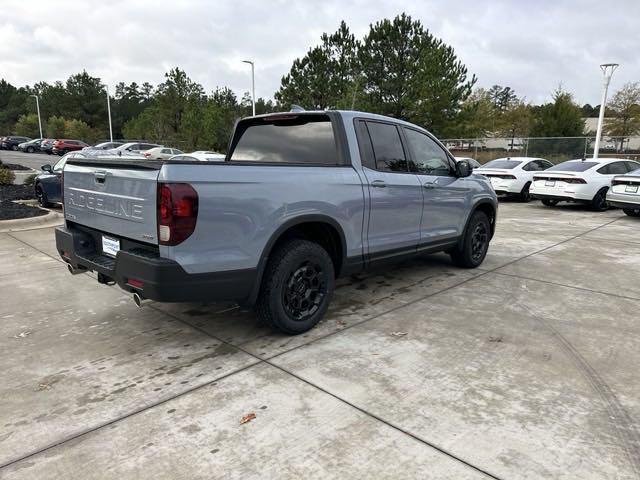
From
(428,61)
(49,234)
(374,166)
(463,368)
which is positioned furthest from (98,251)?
(428,61)

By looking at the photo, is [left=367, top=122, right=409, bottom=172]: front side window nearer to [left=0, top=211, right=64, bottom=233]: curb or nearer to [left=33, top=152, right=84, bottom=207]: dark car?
[left=0, top=211, right=64, bottom=233]: curb

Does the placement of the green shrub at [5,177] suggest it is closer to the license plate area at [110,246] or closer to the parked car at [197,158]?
the parked car at [197,158]

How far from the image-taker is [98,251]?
12.1 ft

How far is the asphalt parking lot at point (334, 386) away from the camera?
2.30 metres

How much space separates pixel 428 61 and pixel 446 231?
87.6 ft

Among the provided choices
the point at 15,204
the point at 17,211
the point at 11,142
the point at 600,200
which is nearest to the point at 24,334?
the point at 17,211

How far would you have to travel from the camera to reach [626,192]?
11.0m

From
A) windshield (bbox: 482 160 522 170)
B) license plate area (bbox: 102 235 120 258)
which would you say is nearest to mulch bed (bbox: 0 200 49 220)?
license plate area (bbox: 102 235 120 258)

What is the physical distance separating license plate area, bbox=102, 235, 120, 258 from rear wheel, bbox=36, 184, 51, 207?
8792 mm

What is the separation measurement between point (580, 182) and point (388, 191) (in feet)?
33.9

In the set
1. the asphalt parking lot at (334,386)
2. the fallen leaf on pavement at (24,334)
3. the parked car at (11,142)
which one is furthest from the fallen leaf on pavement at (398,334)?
the parked car at (11,142)

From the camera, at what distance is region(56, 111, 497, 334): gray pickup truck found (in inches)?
117

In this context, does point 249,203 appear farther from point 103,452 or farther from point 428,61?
point 428,61

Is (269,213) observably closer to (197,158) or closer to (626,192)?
(197,158)
